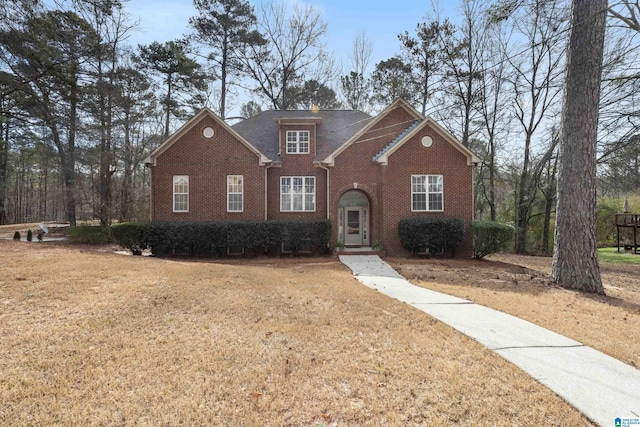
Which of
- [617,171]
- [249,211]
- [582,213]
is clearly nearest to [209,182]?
[249,211]

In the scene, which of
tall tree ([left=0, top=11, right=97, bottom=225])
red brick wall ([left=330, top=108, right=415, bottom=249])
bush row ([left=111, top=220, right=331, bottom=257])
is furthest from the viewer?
red brick wall ([left=330, top=108, right=415, bottom=249])

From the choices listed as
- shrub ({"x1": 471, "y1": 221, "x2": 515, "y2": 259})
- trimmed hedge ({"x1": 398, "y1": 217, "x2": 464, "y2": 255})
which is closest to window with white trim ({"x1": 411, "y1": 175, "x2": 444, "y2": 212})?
trimmed hedge ({"x1": 398, "y1": 217, "x2": 464, "y2": 255})

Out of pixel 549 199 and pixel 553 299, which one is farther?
pixel 549 199

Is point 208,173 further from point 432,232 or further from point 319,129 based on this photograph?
point 432,232

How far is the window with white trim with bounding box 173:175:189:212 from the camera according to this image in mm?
16109

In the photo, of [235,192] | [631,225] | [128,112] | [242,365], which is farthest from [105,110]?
[631,225]

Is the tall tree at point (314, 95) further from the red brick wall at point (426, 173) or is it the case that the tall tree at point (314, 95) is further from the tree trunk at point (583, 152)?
the tree trunk at point (583, 152)

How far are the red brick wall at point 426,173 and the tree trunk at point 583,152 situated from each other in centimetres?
679

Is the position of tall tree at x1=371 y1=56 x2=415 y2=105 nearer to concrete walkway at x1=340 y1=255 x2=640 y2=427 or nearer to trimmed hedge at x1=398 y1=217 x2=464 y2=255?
trimmed hedge at x1=398 y1=217 x2=464 y2=255

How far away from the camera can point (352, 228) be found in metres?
17.1

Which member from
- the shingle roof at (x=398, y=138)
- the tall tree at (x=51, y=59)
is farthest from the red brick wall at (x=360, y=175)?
the tall tree at (x=51, y=59)

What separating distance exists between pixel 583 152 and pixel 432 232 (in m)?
6.79

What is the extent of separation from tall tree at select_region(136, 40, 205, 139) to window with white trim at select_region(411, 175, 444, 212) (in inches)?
749

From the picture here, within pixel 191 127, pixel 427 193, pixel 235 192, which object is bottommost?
pixel 427 193
